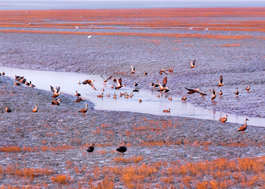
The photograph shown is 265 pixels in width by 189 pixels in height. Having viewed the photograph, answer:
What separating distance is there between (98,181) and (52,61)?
2816 cm

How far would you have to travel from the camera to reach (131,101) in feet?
77.7

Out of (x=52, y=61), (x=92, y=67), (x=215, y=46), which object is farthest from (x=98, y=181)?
(x=215, y=46)

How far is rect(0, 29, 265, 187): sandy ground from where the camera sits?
1338 cm

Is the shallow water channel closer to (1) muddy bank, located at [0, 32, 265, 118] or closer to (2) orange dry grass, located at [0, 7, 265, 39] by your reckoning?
(1) muddy bank, located at [0, 32, 265, 118]

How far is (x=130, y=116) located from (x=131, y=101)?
465 centimetres

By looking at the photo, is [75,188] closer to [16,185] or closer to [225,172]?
[16,185]

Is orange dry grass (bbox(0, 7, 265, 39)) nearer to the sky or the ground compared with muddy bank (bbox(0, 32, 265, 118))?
nearer to the sky

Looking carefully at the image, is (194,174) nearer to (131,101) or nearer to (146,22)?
(131,101)

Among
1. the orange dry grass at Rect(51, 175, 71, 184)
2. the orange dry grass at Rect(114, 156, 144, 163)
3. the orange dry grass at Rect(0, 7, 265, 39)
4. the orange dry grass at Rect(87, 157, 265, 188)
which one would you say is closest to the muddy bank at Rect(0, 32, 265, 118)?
the orange dry grass at Rect(0, 7, 265, 39)

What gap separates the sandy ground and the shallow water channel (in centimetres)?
94

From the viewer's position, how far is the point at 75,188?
10141 mm

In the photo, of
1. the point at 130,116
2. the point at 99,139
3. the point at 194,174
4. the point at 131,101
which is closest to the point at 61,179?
the point at 194,174

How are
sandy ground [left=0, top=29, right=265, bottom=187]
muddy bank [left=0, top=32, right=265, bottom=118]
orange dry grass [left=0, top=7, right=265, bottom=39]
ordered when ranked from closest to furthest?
sandy ground [left=0, top=29, right=265, bottom=187], muddy bank [left=0, top=32, right=265, bottom=118], orange dry grass [left=0, top=7, right=265, bottom=39]

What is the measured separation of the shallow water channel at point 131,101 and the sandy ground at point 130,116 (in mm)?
945
